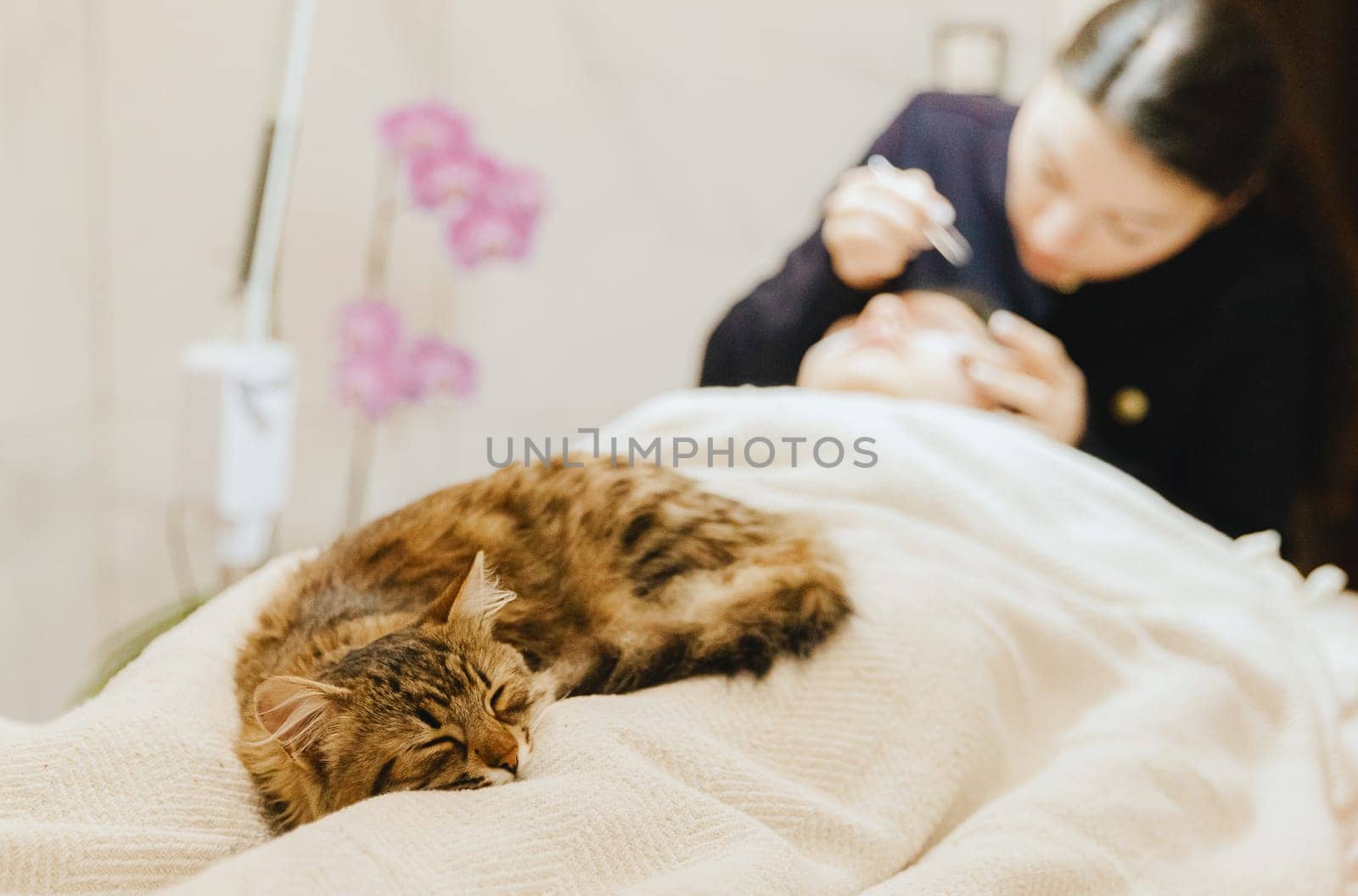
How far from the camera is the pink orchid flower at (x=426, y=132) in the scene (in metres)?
1.45

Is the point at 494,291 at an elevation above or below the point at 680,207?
below

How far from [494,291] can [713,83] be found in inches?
21.5

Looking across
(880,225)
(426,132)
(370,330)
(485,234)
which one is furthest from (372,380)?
(880,225)

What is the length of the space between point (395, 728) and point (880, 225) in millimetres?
986

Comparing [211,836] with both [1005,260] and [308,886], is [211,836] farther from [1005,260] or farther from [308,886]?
[1005,260]

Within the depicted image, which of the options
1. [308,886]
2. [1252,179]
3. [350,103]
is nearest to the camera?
[308,886]

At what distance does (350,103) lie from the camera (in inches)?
64.7

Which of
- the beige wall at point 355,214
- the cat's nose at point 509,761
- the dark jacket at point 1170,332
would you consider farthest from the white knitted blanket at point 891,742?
the beige wall at point 355,214

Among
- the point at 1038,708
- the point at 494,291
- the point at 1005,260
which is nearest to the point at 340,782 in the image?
the point at 1038,708

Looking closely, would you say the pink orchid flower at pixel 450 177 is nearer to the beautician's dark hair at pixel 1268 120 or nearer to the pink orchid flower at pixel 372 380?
the pink orchid flower at pixel 372 380

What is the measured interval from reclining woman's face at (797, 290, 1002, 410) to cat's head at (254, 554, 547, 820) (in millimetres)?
741

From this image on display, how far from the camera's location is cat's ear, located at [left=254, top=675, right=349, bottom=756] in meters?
0.57

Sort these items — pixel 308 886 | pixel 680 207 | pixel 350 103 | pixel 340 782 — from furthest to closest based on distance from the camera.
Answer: pixel 680 207
pixel 350 103
pixel 340 782
pixel 308 886

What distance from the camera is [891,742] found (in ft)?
2.33
